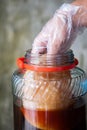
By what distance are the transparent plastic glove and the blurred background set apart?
0.20 meters

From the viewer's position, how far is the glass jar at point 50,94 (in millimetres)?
662

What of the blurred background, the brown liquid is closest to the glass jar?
the brown liquid

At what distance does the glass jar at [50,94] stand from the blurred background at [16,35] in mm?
246

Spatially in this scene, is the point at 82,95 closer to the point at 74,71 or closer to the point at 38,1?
the point at 74,71

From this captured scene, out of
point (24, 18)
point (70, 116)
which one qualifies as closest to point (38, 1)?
point (24, 18)

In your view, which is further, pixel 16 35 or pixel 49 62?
pixel 16 35

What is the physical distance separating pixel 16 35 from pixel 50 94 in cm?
36

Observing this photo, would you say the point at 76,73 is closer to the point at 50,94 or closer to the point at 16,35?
the point at 50,94

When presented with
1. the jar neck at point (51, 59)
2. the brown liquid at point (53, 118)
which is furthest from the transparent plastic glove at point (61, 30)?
the brown liquid at point (53, 118)

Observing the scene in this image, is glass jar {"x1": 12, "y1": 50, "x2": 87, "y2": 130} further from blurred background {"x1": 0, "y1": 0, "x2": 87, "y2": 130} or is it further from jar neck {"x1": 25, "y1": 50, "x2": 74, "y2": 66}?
blurred background {"x1": 0, "y1": 0, "x2": 87, "y2": 130}

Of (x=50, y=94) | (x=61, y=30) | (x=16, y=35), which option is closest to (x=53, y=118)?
(x=50, y=94)

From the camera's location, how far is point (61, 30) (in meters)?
0.69

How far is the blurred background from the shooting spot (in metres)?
0.92

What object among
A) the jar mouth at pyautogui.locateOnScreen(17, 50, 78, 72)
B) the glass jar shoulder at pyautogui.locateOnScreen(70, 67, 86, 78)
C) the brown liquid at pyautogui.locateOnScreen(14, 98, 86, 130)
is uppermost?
the jar mouth at pyautogui.locateOnScreen(17, 50, 78, 72)
